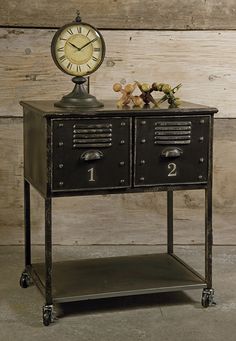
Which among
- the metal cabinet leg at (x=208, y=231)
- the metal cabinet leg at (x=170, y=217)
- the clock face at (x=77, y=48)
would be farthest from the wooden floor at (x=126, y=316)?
the clock face at (x=77, y=48)

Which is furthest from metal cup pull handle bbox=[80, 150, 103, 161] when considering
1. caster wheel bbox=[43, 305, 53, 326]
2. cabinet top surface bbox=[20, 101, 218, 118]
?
caster wheel bbox=[43, 305, 53, 326]

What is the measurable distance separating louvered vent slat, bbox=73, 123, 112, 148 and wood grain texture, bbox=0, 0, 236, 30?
3.44 ft

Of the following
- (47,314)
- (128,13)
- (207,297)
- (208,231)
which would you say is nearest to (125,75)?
(128,13)

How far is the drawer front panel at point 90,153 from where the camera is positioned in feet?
9.73

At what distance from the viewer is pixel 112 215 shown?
4.08 meters

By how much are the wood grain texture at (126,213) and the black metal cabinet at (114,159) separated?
775 mm

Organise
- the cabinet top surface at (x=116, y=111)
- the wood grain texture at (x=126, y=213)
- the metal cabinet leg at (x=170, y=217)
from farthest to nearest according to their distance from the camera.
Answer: the wood grain texture at (x=126, y=213), the metal cabinet leg at (x=170, y=217), the cabinet top surface at (x=116, y=111)

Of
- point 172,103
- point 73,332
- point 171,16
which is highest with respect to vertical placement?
point 171,16

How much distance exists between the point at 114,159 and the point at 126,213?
3.57ft

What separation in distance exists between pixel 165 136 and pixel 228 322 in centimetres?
77

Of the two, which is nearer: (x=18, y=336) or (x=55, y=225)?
(x=18, y=336)

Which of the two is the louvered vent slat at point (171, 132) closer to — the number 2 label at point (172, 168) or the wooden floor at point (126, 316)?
the number 2 label at point (172, 168)

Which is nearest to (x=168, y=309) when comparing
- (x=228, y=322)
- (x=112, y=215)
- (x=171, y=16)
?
(x=228, y=322)

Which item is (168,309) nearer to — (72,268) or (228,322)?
(228,322)
